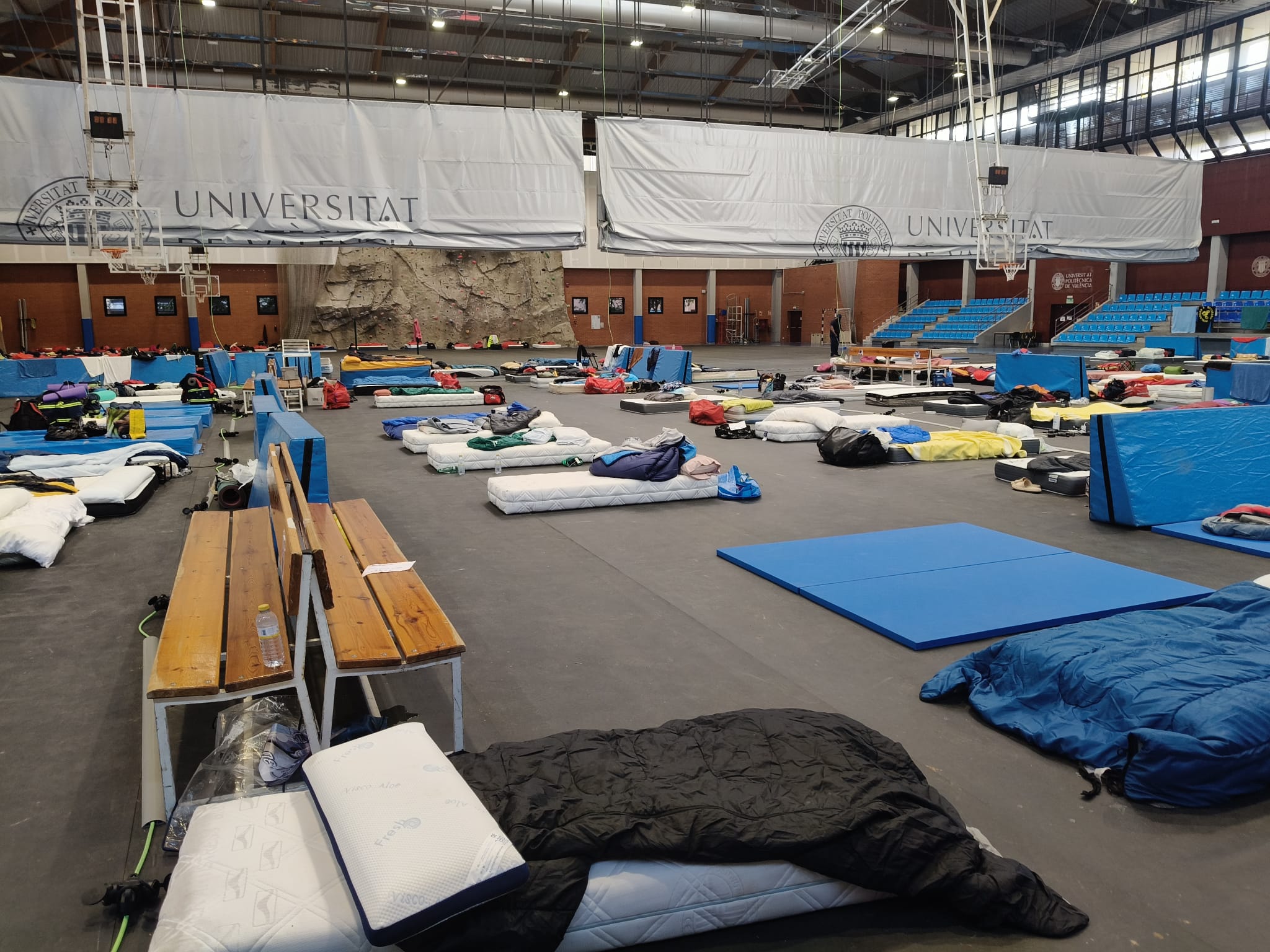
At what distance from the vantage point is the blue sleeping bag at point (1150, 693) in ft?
9.08

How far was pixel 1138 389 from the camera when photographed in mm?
13734

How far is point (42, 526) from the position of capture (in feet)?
19.1

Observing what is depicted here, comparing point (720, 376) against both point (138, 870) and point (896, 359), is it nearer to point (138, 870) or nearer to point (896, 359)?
point (896, 359)

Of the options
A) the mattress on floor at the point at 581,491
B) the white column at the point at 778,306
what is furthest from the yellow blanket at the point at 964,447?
the white column at the point at 778,306

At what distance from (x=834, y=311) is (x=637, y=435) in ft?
82.5

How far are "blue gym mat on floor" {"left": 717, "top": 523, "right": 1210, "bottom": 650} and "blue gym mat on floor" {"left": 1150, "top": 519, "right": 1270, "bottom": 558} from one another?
1.10 metres

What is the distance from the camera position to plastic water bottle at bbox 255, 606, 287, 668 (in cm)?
284

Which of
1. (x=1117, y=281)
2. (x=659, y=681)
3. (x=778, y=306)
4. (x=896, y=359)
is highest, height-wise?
(x=1117, y=281)

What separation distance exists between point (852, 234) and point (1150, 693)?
1133 centimetres

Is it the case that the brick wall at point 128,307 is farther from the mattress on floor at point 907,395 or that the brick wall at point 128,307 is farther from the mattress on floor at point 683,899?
the mattress on floor at point 683,899

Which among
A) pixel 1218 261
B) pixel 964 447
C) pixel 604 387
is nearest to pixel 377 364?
pixel 604 387

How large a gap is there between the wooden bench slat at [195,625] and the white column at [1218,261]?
100 feet

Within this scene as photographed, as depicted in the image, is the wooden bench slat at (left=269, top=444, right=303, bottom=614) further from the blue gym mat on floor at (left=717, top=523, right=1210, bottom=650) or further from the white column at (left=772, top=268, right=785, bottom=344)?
the white column at (left=772, top=268, right=785, bottom=344)

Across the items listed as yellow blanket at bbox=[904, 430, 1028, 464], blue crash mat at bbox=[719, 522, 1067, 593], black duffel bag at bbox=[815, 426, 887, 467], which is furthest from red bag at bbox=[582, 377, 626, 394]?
blue crash mat at bbox=[719, 522, 1067, 593]
